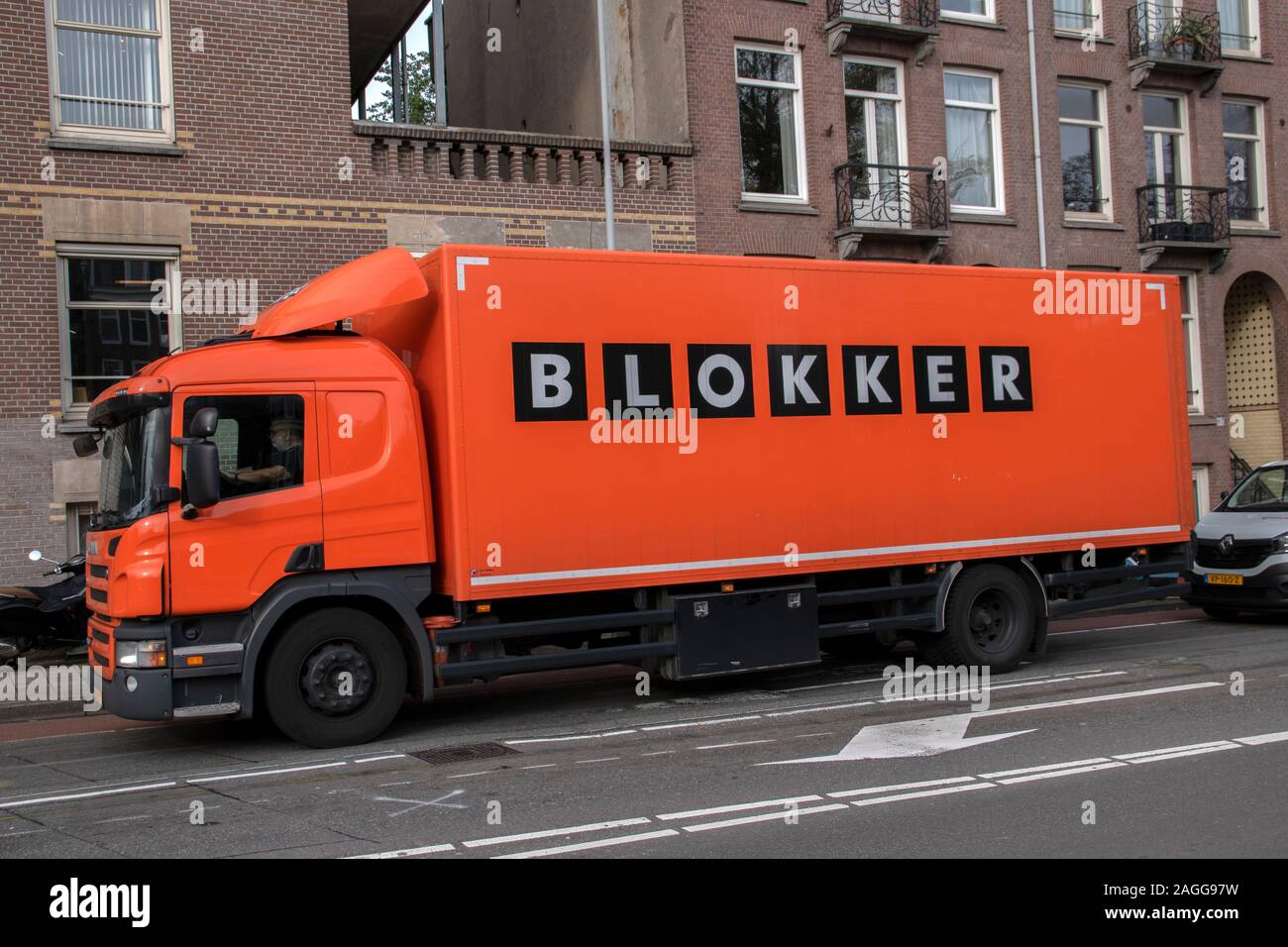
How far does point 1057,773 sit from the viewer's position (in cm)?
757

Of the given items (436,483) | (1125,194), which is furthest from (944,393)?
(1125,194)

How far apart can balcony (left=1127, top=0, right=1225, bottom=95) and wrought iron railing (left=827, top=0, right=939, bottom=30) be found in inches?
194

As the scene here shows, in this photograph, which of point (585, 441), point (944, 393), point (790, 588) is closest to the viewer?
point (585, 441)

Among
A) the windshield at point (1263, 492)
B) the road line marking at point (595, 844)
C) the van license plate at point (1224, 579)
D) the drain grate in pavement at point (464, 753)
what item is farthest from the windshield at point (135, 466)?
the windshield at point (1263, 492)

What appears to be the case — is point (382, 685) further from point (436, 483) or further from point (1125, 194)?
point (1125, 194)

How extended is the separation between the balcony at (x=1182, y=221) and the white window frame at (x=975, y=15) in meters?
4.39

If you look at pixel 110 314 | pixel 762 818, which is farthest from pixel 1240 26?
pixel 762 818

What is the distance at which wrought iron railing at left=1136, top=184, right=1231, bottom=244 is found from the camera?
2469 centimetres

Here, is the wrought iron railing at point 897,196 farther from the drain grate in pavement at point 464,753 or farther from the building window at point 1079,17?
the drain grate in pavement at point 464,753

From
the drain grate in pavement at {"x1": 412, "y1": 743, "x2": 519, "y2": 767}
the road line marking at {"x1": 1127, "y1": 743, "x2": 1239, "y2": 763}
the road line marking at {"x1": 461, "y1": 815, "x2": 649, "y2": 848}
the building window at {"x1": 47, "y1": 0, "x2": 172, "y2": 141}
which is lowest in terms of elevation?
the road line marking at {"x1": 1127, "y1": 743, "x2": 1239, "y2": 763}

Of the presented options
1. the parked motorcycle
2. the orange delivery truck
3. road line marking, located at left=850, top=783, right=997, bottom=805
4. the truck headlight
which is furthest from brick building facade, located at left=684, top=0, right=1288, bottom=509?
road line marking, located at left=850, top=783, right=997, bottom=805

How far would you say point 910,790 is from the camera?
723 centimetres

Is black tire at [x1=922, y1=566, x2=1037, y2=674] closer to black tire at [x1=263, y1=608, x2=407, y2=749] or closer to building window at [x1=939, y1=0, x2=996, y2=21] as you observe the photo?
black tire at [x1=263, y1=608, x2=407, y2=749]
